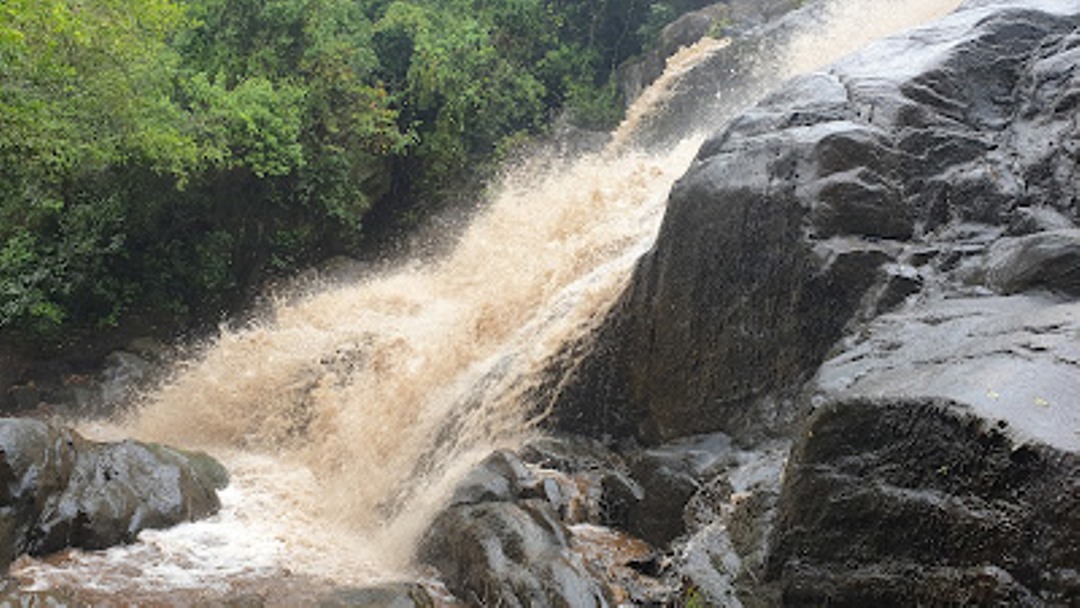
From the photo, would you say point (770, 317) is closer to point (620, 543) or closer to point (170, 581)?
point (620, 543)

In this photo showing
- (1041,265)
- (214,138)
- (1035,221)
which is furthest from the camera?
(214,138)

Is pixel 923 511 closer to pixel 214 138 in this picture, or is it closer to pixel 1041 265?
pixel 1041 265

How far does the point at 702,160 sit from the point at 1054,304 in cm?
349

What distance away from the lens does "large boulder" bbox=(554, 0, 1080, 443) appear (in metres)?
6.42

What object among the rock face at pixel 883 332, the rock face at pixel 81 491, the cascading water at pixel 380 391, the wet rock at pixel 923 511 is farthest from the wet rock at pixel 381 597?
the wet rock at pixel 923 511

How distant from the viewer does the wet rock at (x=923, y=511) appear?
11.2ft

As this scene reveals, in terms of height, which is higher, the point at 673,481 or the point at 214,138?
the point at 214,138

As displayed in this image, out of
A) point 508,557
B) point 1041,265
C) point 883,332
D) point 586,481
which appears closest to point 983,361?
point 883,332

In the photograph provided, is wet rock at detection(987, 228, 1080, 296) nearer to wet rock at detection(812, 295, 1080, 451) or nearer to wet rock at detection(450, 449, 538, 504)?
wet rock at detection(812, 295, 1080, 451)

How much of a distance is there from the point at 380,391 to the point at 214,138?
583 centimetres

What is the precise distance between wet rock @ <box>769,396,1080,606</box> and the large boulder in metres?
1.84

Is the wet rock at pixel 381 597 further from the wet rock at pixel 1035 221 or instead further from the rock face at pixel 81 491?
the wet rock at pixel 1035 221

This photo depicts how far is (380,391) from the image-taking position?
10.3m

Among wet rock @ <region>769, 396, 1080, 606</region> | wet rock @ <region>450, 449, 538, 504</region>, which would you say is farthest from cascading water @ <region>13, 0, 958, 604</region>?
wet rock @ <region>769, 396, 1080, 606</region>
